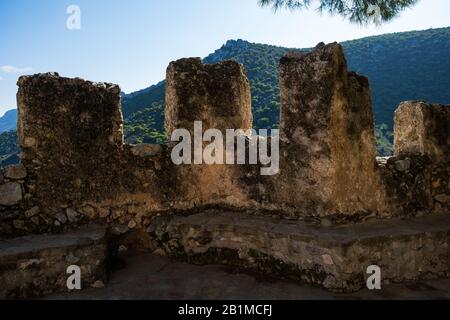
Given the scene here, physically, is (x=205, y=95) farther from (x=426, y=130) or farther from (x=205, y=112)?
(x=426, y=130)

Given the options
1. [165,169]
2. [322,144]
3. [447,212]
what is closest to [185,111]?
[165,169]

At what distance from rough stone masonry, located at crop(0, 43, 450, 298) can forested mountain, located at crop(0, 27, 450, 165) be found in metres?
17.1

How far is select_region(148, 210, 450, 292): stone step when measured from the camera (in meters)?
3.26

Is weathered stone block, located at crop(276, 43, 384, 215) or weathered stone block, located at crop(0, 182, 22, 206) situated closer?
weathered stone block, located at crop(276, 43, 384, 215)

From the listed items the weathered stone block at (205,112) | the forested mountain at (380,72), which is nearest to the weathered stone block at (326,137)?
the weathered stone block at (205,112)

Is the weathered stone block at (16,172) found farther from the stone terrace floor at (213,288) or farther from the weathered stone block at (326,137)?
the weathered stone block at (326,137)

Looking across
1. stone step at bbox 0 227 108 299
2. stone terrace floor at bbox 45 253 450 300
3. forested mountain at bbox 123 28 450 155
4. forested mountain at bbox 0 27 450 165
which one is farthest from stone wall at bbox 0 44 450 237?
forested mountain at bbox 123 28 450 155

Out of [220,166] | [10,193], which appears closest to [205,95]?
[220,166]

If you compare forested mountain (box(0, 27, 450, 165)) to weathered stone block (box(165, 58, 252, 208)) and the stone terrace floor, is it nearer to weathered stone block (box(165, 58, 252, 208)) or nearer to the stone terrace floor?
weathered stone block (box(165, 58, 252, 208))

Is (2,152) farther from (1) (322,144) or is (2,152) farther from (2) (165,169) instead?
(1) (322,144)

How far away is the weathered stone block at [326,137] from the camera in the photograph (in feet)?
11.8

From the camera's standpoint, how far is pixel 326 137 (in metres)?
3.58

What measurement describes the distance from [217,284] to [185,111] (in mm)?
1940

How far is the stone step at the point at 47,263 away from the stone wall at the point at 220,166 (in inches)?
20.2
